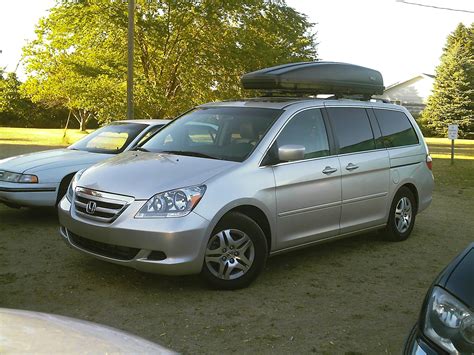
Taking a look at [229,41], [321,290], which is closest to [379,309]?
[321,290]

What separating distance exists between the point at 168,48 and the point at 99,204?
18.9 metres

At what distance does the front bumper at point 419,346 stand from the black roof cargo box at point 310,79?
3.91 metres

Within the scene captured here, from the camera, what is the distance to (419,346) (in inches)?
95.0

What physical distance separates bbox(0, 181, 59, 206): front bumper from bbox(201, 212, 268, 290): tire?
311 cm

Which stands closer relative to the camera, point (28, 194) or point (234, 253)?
point (234, 253)

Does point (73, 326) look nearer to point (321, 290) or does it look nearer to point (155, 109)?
point (321, 290)

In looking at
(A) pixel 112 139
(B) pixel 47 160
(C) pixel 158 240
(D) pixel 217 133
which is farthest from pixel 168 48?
(C) pixel 158 240

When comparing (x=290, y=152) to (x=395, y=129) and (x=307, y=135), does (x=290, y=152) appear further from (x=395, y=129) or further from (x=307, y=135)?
(x=395, y=129)

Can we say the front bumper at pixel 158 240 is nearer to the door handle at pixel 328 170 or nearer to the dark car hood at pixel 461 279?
the door handle at pixel 328 170

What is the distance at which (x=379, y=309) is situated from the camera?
14.8 ft

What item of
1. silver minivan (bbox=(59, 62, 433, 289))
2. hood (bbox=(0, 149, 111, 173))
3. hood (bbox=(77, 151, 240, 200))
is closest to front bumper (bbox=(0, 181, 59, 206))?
hood (bbox=(0, 149, 111, 173))

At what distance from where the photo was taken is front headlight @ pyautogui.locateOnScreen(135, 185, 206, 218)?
4.45 metres

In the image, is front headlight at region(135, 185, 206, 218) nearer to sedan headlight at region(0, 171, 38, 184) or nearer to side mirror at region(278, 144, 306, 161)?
side mirror at region(278, 144, 306, 161)

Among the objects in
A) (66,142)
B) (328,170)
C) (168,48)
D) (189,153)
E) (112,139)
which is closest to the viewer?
(189,153)
